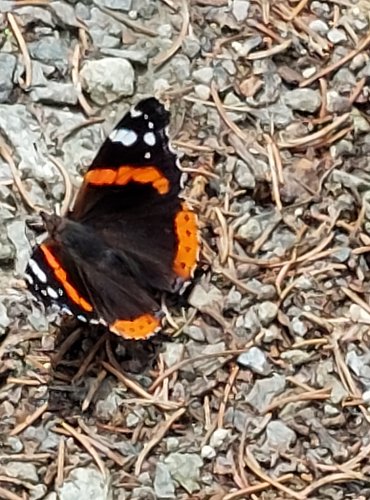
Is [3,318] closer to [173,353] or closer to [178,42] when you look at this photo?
[173,353]

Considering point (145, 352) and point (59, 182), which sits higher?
point (59, 182)

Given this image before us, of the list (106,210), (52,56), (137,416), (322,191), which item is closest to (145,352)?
(137,416)

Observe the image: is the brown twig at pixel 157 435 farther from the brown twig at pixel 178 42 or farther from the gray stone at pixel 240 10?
the gray stone at pixel 240 10

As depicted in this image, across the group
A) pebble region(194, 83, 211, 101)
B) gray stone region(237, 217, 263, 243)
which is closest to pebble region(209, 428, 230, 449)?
gray stone region(237, 217, 263, 243)

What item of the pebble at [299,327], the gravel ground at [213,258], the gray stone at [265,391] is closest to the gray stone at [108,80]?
the gravel ground at [213,258]

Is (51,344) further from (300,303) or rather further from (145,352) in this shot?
(300,303)
